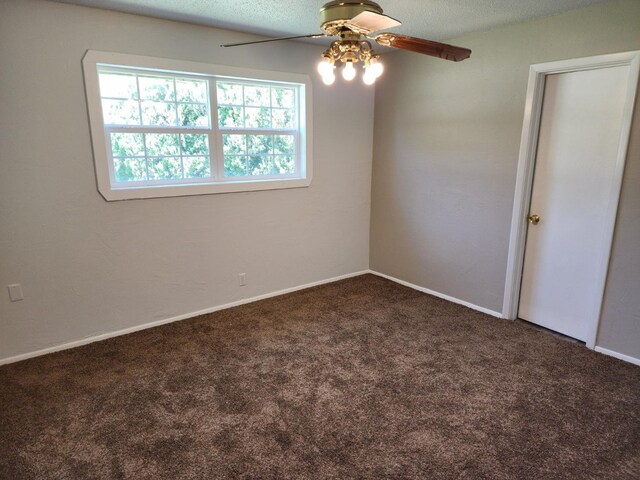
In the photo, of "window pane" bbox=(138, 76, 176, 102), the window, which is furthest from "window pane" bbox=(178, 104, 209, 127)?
"window pane" bbox=(138, 76, 176, 102)

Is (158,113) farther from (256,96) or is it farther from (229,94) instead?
(256,96)

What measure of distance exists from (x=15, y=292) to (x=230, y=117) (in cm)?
217

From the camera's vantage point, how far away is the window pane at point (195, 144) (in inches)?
Answer: 136

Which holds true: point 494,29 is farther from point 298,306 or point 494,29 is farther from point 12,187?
point 12,187

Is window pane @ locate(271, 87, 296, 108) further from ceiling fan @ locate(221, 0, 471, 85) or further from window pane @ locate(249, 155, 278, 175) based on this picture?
ceiling fan @ locate(221, 0, 471, 85)

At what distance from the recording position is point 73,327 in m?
3.10

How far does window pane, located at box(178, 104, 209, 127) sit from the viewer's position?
3401mm

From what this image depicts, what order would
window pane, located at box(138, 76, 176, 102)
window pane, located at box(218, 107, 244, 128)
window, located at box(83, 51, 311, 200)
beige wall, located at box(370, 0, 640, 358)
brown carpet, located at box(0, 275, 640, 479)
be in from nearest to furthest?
brown carpet, located at box(0, 275, 640, 479) → beige wall, located at box(370, 0, 640, 358) → window, located at box(83, 51, 311, 200) → window pane, located at box(138, 76, 176, 102) → window pane, located at box(218, 107, 244, 128)

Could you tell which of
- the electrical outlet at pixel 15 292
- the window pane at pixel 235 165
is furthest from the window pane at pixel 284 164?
the electrical outlet at pixel 15 292

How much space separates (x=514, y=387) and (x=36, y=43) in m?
3.87

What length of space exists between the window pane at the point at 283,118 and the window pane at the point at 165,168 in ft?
3.44

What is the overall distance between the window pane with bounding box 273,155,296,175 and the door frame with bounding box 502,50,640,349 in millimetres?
2113

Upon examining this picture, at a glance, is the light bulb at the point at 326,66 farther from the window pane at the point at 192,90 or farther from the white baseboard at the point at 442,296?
the white baseboard at the point at 442,296

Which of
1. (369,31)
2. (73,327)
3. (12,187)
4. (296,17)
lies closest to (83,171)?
(12,187)
